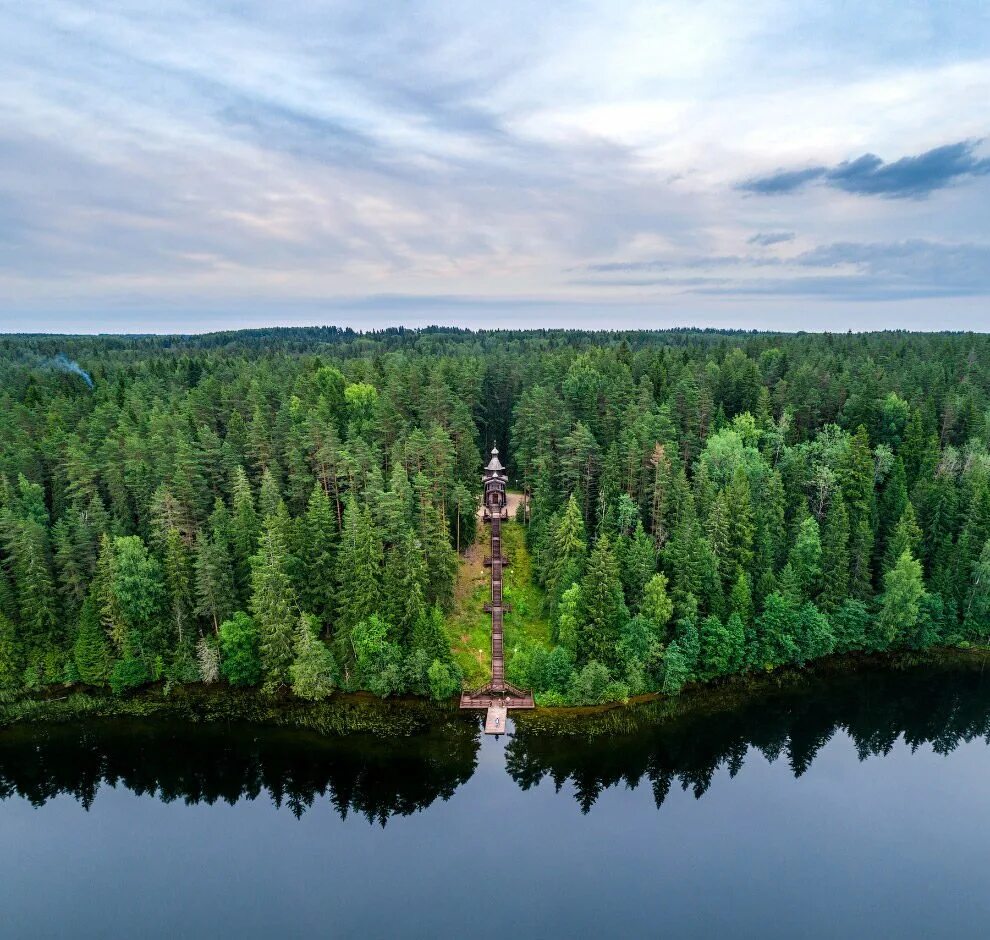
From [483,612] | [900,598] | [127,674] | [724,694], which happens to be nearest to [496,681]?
[483,612]

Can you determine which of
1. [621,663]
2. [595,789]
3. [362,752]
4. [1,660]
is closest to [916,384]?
[621,663]

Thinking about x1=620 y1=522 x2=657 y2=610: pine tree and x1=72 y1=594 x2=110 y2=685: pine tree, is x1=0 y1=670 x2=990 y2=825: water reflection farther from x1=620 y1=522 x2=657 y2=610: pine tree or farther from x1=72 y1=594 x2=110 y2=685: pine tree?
x1=620 y1=522 x2=657 y2=610: pine tree

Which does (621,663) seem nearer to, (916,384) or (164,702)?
Result: (164,702)

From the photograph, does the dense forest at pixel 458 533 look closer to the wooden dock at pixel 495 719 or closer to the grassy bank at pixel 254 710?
the grassy bank at pixel 254 710

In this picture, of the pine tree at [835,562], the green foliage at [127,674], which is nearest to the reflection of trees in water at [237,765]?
the green foliage at [127,674]

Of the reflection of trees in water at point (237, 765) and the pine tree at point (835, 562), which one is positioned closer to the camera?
the reflection of trees in water at point (237, 765)

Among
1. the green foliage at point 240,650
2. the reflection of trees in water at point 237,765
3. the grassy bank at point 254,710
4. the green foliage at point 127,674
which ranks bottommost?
the reflection of trees in water at point 237,765

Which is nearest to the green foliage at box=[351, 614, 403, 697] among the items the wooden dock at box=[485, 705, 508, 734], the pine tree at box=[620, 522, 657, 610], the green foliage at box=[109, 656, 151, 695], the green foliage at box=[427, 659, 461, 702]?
the green foliage at box=[427, 659, 461, 702]
